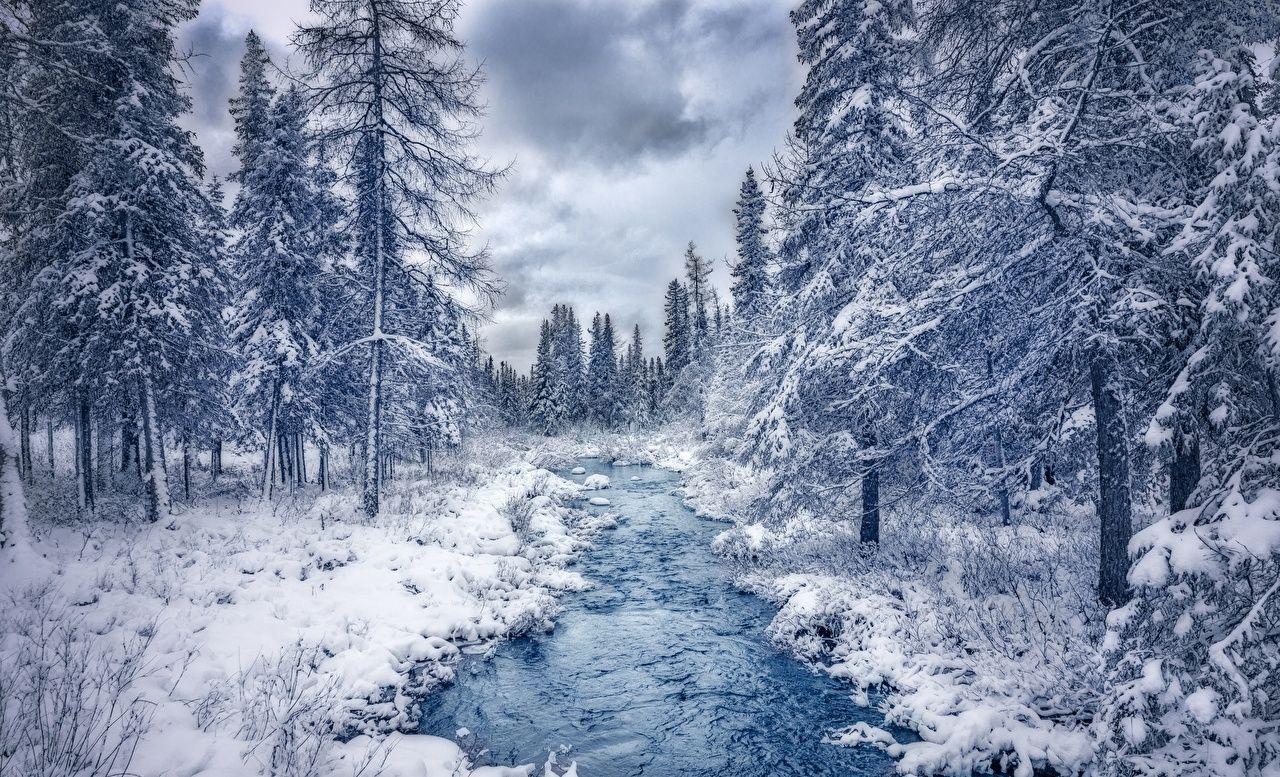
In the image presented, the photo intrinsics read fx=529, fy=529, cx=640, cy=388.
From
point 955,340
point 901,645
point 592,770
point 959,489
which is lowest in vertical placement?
point 592,770

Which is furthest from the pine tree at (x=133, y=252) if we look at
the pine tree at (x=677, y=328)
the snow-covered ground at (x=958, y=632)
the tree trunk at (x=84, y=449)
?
the pine tree at (x=677, y=328)

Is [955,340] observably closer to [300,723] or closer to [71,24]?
[300,723]

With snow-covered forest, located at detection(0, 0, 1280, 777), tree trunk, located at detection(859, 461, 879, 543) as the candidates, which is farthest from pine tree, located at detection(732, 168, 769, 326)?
tree trunk, located at detection(859, 461, 879, 543)

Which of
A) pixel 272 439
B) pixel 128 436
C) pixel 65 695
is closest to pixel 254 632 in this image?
pixel 65 695

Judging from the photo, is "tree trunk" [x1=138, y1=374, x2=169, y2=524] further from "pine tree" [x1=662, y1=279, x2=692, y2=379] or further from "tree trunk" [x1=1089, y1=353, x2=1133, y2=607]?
"pine tree" [x1=662, y1=279, x2=692, y2=379]

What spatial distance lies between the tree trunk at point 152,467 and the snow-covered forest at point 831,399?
123 mm

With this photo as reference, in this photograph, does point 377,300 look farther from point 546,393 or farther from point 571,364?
point 571,364

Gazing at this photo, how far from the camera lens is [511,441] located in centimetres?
5150

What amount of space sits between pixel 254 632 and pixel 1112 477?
11.9 meters

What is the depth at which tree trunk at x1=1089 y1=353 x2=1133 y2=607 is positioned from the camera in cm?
630

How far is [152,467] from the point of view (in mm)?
12406

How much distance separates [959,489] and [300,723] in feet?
30.3

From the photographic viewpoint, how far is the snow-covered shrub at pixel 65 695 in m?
4.16

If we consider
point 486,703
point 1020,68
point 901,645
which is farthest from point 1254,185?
point 486,703
